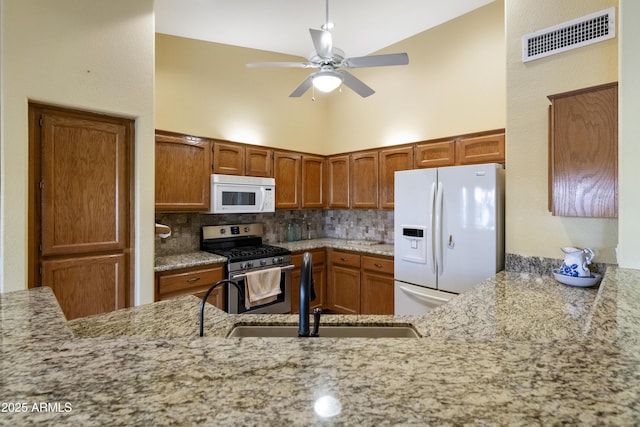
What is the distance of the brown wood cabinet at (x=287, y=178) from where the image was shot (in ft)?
12.6

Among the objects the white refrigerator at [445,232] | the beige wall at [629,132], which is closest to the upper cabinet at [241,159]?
the white refrigerator at [445,232]

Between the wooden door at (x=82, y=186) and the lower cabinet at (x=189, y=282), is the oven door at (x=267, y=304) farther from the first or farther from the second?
the wooden door at (x=82, y=186)

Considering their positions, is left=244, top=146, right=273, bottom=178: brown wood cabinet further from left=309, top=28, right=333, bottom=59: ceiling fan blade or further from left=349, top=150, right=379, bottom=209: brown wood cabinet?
left=309, top=28, right=333, bottom=59: ceiling fan blade

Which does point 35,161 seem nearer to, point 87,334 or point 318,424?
point 87,334

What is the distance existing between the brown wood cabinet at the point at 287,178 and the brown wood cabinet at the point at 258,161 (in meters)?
0.09

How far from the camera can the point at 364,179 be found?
3961 mm

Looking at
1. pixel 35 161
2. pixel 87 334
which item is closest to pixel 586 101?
pixel 87 334

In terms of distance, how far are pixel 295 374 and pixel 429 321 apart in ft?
3.30

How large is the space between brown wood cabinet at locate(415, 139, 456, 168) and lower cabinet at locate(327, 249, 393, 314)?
1.14m

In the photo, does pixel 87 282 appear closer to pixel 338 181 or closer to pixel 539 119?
pixel 338 181

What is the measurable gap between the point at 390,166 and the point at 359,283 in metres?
1.46

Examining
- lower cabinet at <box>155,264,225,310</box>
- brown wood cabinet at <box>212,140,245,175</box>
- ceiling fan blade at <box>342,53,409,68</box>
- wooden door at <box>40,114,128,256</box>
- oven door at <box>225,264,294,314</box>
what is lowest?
oven door at <box>225,264,294,314</box>

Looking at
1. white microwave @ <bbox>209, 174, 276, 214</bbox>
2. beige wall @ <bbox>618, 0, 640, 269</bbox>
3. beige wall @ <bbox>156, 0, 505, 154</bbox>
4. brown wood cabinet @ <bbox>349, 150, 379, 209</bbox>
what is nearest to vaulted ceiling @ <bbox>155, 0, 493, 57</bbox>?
beige wall @ <bbox>156, 0, 505, 154</bbox>

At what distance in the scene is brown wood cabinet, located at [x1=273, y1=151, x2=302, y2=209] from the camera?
12.6ft
